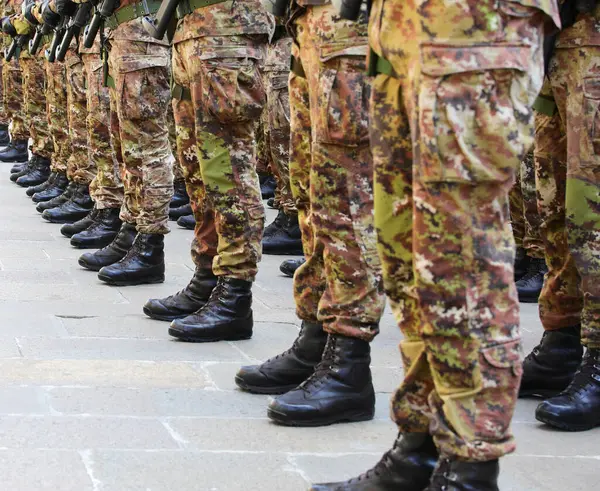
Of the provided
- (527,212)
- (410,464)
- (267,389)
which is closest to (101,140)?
(527,212)

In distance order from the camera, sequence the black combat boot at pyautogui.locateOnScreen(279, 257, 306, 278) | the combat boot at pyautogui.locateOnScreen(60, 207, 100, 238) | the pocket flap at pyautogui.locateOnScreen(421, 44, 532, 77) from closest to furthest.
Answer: the pocket flap at pyautogui.locateOnScreen(421, 44, 532, 77) < the black combat boot at pyautogui.locateOnScreen(279, 257, 306, 278) < the combat boot at pyautogui.locateOnScreen(60, 207, 100, 238)

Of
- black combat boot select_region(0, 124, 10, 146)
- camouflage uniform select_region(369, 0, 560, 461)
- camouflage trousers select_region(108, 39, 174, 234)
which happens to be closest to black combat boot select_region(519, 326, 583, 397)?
camouflage uniform select_region(369, 0, 560, 461)

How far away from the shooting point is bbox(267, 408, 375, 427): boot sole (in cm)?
321

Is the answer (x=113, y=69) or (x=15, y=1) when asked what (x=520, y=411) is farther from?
(x=15, y=1)

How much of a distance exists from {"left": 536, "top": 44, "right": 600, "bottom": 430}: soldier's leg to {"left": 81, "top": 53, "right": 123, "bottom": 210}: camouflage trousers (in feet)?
12.3

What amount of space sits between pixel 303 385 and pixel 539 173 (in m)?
0.99

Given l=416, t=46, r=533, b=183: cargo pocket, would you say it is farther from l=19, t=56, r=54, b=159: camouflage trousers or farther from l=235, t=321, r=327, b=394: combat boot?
l=19, t=56, r=54, b=159: camouflage trousers

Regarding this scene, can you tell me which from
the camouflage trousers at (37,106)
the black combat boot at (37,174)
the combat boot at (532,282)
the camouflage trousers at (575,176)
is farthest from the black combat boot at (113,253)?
the black combat boot at (37,174)

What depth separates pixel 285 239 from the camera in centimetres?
670

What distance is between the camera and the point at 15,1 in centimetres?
1167

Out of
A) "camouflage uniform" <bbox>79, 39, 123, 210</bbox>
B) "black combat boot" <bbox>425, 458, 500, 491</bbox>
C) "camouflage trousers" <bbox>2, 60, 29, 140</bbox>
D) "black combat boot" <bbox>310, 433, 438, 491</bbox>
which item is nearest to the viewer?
"black combat boot" <bbox>425, 458, 500, 491</bbox>

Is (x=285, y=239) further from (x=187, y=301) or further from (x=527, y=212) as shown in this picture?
(x=527, y=212)

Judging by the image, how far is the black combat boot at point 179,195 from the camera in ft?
26.9

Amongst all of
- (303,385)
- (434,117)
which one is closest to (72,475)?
(303,385)
